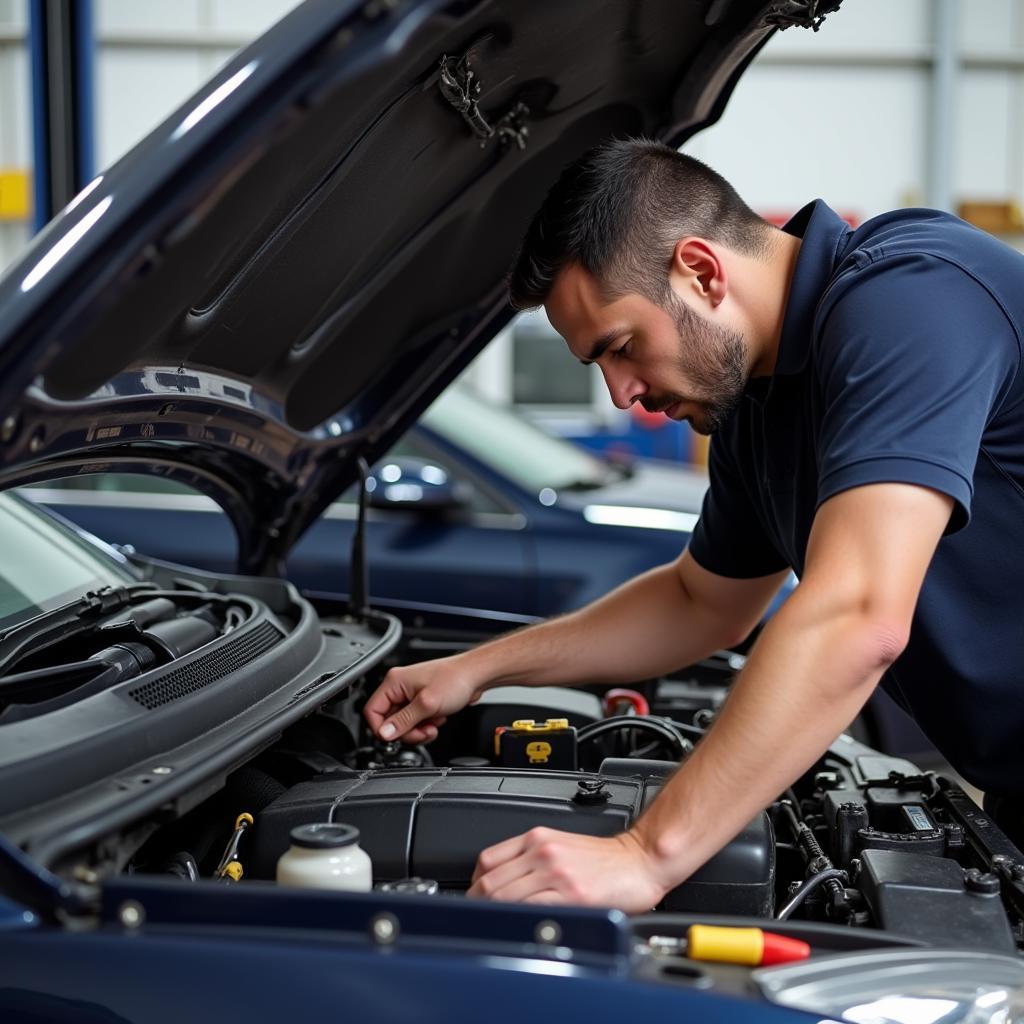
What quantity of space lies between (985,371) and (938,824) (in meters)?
0.66

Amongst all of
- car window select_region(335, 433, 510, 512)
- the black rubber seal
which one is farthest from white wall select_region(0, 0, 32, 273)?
the black rubber seal

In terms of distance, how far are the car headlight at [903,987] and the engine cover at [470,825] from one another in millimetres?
327

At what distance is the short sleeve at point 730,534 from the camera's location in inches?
86.1

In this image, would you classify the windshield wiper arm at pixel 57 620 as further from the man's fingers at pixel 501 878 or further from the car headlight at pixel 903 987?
the car headlight at pixel 903 987

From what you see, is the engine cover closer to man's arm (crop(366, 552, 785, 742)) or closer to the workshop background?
man's arm (crop(366, 552, 785, 742))

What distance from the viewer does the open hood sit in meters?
1.22

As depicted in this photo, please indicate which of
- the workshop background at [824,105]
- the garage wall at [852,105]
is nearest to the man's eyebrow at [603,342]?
the workshop background at [824,105]

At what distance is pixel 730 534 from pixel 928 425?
0.81 metres

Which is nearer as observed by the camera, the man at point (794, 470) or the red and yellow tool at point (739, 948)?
the red and yellow tool at point (739, 948)

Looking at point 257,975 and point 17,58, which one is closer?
point 257,975

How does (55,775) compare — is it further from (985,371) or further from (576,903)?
(985,371)

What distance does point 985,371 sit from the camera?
150cm

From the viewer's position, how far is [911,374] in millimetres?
1457

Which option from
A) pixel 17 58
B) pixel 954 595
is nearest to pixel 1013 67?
pixel 17 58
